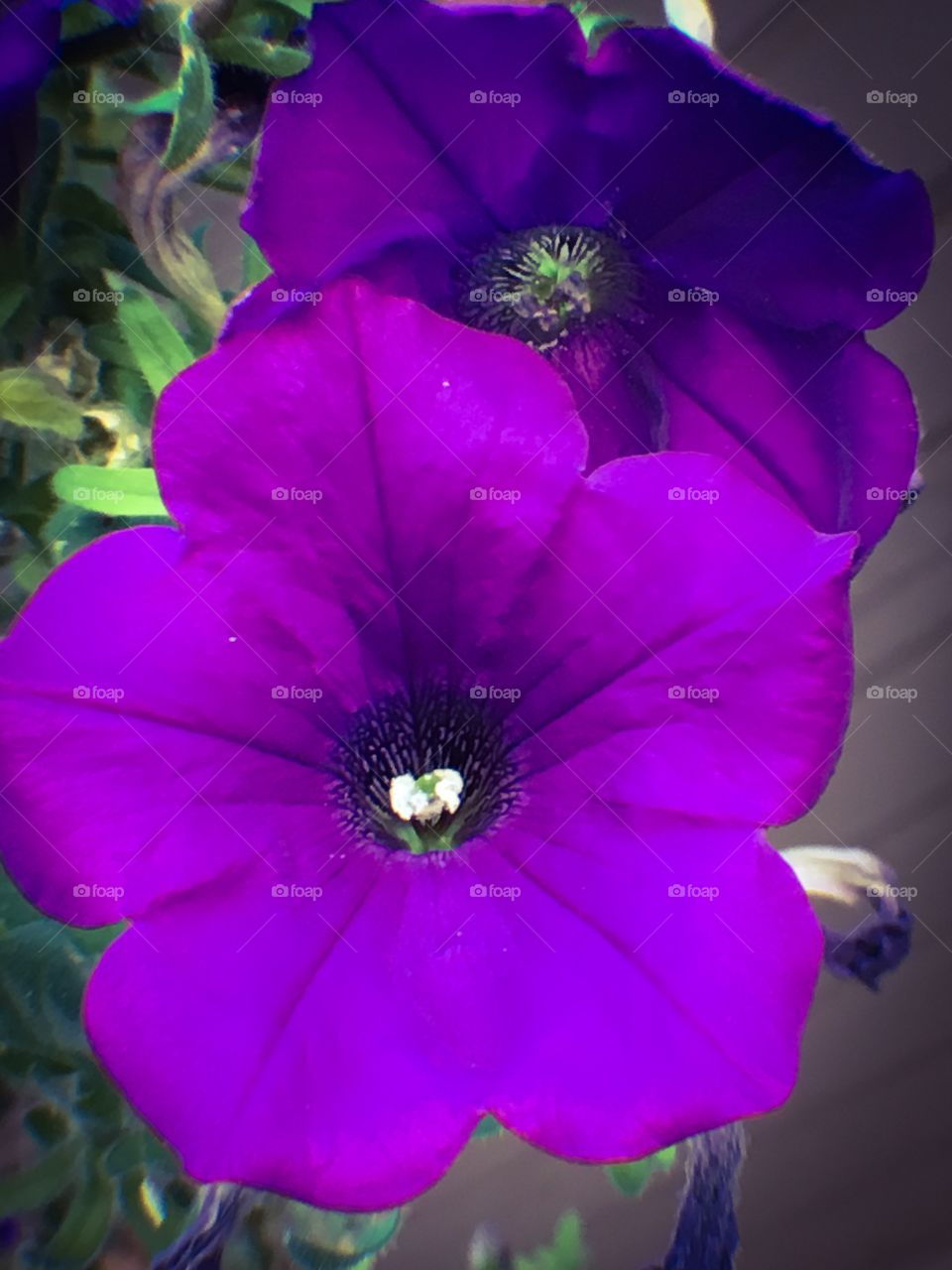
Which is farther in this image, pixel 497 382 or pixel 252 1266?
pixel 252 1266

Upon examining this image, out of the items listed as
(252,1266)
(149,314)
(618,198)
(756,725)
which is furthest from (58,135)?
(252,1266)

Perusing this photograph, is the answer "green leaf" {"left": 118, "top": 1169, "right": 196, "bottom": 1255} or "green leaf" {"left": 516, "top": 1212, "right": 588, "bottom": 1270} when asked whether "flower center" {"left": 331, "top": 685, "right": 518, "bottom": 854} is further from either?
"green leaf" {"left": 516, "top": 1212, "right": 588, "bottom": 1270}

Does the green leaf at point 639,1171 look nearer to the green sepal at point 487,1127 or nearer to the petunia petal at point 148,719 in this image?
the green sepal at point 487,1127

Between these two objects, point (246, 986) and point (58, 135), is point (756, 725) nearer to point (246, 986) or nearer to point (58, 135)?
point (246, 986)

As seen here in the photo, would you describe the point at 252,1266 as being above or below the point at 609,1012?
below

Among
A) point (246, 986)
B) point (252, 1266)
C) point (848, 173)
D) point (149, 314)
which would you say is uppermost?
point (848, 173)
